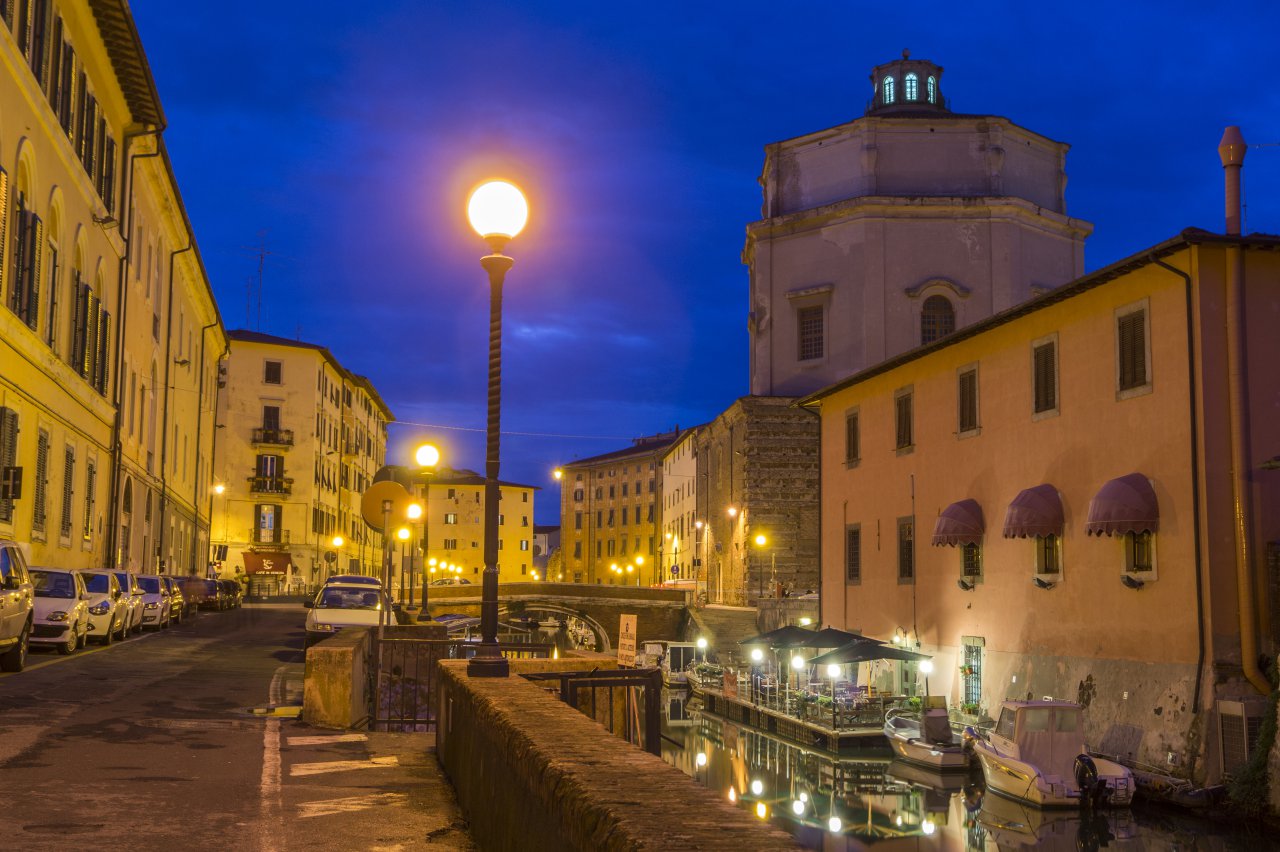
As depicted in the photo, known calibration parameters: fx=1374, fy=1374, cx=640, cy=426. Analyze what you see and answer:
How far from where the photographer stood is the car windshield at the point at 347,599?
98.7ft

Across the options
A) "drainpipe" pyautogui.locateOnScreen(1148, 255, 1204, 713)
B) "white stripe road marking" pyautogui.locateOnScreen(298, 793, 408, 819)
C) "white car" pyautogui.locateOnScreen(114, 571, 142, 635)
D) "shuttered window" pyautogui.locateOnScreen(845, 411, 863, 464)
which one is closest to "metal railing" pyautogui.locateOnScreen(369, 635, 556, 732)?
"white stripe road marking" pyautogui.locateOnScreen(298, 793, 408, 819)

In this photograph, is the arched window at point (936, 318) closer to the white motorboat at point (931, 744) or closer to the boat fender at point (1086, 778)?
the white motorboat at point (931, 744)

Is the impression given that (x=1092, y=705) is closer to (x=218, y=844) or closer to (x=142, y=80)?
(x=218, y=844)

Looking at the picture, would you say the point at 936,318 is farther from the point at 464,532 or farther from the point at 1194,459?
the point at 464,532

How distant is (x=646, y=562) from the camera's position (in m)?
119

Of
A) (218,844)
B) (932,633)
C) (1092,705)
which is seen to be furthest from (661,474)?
(218,844)

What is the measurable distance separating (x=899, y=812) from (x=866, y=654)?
7067 millimetres

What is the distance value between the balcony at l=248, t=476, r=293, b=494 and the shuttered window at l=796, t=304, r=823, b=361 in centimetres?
4334

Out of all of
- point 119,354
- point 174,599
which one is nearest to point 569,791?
point 174,599

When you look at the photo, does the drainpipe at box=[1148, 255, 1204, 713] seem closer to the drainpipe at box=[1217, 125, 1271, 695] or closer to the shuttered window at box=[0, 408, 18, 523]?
the drainpipe at box=[1217, 125, 1271, 695]

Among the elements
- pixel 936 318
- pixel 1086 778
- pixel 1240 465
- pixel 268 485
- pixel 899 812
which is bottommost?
pixel 899 812

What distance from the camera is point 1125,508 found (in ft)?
84.1

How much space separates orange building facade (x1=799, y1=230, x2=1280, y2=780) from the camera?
24.8 metres

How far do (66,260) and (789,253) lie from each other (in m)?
35.5
